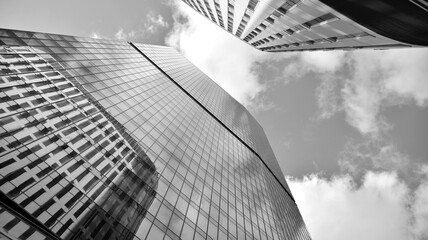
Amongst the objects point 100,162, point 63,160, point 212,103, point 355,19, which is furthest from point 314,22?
point 212,103

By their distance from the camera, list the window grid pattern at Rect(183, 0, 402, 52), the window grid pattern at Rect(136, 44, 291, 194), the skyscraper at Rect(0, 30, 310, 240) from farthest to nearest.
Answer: the window grid pattern at Rect(136, 44, 291, 194)
the window grid pattern at Rect(183, 0, 402, 52)
the skyscraper at Rect(0, 30, 310, 240)

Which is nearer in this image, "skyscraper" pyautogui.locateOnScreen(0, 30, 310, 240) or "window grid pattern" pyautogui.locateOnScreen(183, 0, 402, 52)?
"skyscraper" pyautogui.locateOnScreen(0, 30, 310, 240)

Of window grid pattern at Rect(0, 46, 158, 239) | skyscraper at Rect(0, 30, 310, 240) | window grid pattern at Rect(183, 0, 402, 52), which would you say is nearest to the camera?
window grid pattern at Rect(0, 46, 158, 239)

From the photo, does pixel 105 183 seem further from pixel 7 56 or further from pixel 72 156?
pixel 7 56

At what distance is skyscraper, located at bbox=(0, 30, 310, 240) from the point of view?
16266mm

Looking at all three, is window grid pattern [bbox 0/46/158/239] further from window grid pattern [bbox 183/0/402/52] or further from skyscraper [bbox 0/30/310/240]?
window grid pattern [bbox 183/0/402/52]

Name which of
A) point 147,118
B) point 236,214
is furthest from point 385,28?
point 147,118

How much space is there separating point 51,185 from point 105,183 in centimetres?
426

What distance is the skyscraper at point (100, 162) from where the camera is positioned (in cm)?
1627

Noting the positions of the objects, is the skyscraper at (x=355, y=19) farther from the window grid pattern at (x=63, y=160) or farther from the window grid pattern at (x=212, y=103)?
the window grid pattern at (x=212, y=103)

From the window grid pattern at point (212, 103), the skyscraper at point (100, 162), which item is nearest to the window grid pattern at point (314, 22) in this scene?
the skyscraper at point (100, 162)

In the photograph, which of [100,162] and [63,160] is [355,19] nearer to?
[100,162]

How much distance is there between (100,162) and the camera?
22.2m

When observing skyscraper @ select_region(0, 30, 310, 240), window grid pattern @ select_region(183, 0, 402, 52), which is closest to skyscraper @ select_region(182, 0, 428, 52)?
window grid pattern @ select_region(183, 0, 402, 52)
